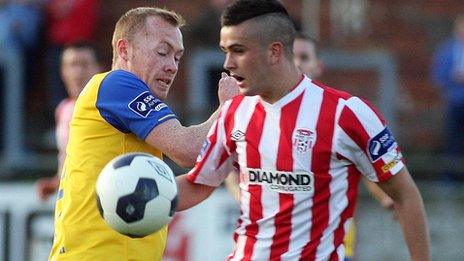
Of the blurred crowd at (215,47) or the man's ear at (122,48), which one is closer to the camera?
the man's ear at (122,48)

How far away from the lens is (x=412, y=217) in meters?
6.20

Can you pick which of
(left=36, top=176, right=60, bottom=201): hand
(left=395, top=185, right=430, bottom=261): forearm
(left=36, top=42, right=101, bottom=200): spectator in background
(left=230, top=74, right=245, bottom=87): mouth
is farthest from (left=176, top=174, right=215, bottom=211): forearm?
(left=36, top=176, right=60, bottom=201): hand

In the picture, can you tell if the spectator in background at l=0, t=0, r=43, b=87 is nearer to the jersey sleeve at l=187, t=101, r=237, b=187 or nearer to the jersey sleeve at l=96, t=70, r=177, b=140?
the jersey sleeve at l=187, t=101, r=237, b=187

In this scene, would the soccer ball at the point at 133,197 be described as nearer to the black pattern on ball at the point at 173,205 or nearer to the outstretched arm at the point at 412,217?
the black pattern on ball at the point at 173,205

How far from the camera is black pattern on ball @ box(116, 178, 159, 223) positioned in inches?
227

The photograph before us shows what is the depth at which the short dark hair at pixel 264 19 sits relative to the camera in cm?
636

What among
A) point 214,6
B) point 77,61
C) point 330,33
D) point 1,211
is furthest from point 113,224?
point 330,33

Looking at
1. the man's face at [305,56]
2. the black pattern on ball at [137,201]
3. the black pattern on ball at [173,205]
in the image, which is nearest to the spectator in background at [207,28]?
the man's face at [305,56]

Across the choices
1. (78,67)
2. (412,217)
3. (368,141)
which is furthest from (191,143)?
(78,67)

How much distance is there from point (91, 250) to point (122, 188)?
0.52 m

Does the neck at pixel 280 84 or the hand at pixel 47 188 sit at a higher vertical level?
the neck at pixel 280 84

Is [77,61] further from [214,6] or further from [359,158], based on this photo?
[359,158]

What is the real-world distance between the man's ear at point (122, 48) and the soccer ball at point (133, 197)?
0.80 m

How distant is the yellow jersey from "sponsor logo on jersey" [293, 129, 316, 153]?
0.63m
